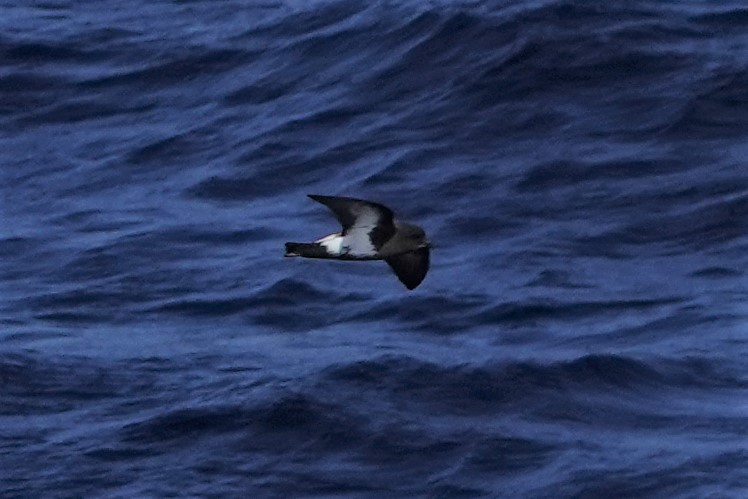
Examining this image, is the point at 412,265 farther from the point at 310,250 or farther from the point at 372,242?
the point at 310,250

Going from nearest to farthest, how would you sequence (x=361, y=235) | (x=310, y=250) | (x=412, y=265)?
(x=310, y=250), (x=361, y=235), (x=412, y=265)

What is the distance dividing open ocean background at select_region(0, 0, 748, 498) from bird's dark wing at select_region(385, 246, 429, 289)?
348cm

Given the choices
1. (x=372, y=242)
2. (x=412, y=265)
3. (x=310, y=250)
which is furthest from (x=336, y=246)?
(x=412, y=265)

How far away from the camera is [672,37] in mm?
24938

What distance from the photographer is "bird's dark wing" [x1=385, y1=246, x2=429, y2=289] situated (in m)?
14.4

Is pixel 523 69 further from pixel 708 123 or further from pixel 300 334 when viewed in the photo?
pixel 300 334

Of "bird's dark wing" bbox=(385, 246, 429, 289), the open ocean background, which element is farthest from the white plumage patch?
the open ocean background

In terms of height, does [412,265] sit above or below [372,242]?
below

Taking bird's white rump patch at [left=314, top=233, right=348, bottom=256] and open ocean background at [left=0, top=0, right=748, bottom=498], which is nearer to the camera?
bird's white rump patch at [left=314, top=233, right=348, bottom=256]

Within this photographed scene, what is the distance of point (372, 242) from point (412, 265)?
2.04 ft

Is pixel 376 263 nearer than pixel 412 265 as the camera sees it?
No

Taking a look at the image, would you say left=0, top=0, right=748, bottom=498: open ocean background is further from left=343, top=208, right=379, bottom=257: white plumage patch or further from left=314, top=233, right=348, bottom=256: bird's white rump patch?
left=314, top=233, right=348, bottom=256: bird's white rump patch

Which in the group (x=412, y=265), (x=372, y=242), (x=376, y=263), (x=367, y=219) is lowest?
(x=376, y=263)

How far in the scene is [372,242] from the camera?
545 inches
